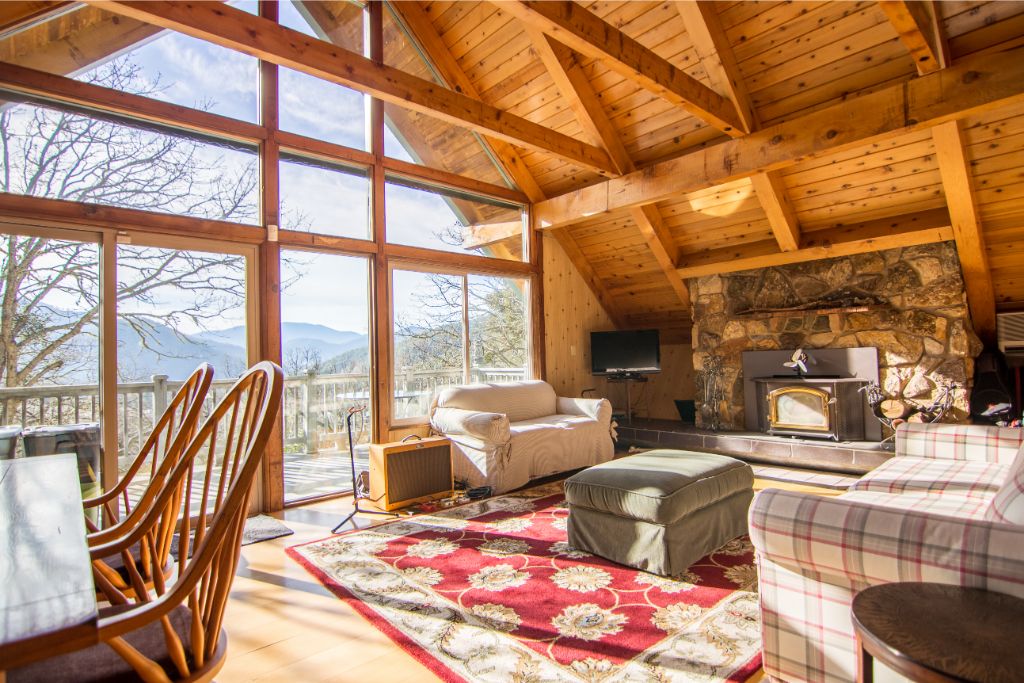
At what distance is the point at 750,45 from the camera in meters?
4.08

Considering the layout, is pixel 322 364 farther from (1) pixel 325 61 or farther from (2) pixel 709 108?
(2) pixel 709 108

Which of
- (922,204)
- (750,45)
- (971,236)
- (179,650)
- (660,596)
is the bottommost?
(660,596)

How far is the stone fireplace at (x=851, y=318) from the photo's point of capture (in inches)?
185

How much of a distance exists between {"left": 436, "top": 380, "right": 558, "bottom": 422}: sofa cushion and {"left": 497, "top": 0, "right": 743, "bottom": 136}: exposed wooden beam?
2.75m

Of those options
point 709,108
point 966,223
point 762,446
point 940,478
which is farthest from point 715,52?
point 762,446

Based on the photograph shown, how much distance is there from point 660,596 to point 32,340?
366 centimetres

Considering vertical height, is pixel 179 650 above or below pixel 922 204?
below

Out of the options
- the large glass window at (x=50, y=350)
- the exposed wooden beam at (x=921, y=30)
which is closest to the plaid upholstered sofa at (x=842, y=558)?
the exposed wooden beam at (x=921, y=30)

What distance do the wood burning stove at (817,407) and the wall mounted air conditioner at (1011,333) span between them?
1082 millimetres

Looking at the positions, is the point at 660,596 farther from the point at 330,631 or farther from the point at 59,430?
the point at 59,430

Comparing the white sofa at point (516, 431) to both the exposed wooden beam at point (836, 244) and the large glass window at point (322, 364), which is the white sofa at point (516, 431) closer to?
the large glass window at point (322, 364)

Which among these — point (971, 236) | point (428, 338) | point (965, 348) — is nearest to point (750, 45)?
point (971, 236)

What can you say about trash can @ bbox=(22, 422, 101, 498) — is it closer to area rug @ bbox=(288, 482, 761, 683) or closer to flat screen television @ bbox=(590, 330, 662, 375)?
area rug @ bbox=(288, 482, 761, 683)

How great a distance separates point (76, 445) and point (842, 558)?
379 cm
